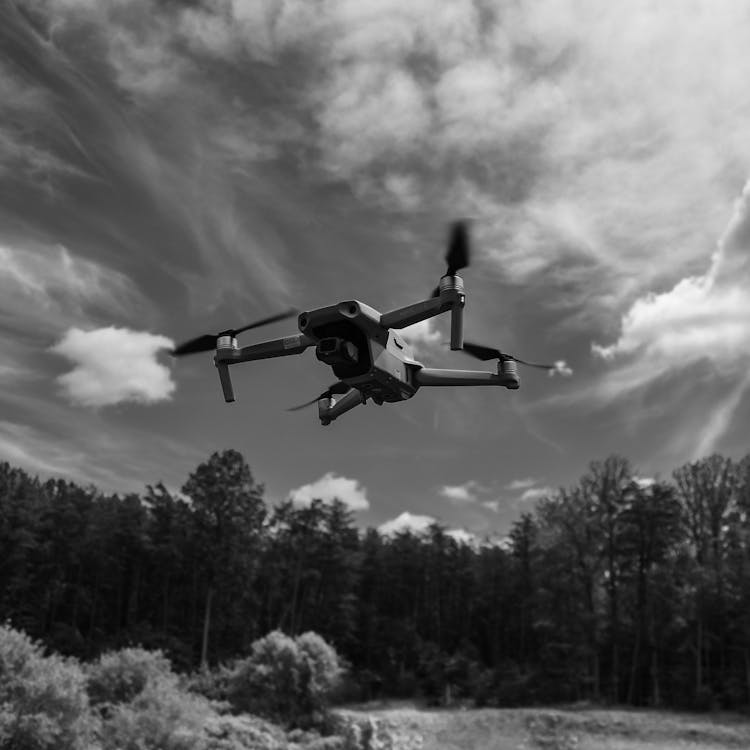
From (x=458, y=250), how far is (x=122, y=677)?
102ft

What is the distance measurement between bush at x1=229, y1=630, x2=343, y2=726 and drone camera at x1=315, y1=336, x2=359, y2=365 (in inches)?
1465

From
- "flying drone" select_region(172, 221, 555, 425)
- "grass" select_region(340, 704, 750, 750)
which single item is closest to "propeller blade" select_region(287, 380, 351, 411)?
"flying drone" select_region(172, 221, 555, 425)

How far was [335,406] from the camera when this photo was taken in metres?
7.32

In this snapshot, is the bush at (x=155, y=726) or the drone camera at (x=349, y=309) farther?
the bush at (x=155, y=726)

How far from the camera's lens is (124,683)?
102 ft

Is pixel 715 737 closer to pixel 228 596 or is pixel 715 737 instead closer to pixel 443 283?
pixel 228 596

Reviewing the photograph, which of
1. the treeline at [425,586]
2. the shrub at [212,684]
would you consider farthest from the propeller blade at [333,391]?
the treeline at [425,586]

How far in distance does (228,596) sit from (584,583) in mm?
25376

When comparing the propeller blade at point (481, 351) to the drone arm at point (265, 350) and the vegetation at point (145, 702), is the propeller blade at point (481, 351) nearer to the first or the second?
the drone arm at point (265, 350)

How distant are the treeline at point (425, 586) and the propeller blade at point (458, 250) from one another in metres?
43.2

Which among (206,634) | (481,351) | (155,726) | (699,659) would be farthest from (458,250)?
(206,634)

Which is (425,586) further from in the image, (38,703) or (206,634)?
(38,703)

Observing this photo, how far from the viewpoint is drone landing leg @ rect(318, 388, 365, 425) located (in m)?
7.02

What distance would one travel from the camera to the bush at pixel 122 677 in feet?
102
